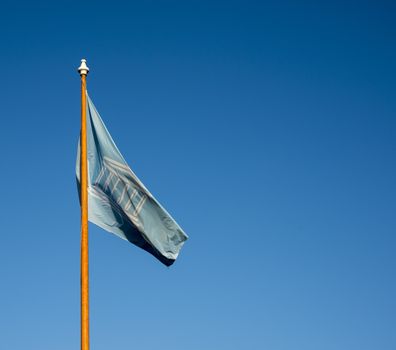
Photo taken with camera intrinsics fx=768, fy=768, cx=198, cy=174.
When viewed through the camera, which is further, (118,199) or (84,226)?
(118,199)

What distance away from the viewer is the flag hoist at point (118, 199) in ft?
55.3

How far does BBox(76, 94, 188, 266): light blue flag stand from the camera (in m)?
16.9

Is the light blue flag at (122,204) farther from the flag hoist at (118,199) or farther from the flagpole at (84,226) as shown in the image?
the flagpole at (84,226)

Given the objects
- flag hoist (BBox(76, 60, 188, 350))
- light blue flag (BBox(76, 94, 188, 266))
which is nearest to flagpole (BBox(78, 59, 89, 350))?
flag hoist (BBox(76, 60, 188, 350))

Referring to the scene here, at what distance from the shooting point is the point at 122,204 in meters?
17.0

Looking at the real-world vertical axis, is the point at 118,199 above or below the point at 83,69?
below

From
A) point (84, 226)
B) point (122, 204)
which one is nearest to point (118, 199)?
point (122, 204)

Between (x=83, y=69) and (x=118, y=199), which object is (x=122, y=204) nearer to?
(x=118, y=199)

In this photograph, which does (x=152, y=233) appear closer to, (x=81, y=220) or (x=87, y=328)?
(x=81, y=220)

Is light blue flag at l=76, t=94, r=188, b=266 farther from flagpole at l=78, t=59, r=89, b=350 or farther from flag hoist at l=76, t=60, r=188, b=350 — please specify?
flagpole at l=78, t=59, r=89, b=350

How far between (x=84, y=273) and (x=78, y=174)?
9.34 ft

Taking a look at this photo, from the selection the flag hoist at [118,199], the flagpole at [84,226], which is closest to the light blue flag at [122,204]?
the flag hoist at [118,199]

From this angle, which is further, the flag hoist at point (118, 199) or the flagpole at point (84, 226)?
the flag hoist at point (118, 199)

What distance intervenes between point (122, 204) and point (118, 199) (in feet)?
0.52
